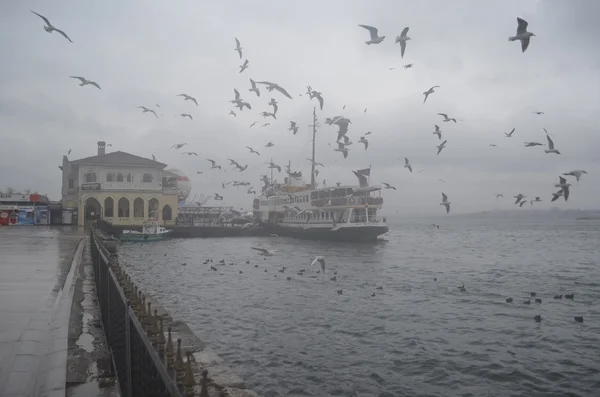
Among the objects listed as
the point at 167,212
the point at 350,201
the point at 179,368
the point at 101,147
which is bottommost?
the point at 179,368

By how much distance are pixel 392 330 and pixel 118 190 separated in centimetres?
4747

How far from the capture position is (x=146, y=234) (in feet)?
156

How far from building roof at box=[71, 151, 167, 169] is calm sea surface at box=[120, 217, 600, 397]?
32.8 metres

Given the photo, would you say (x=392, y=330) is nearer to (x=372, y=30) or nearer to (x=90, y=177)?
(x=372, y=30)

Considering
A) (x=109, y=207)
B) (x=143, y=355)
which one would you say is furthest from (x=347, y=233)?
(x=143, y=355)

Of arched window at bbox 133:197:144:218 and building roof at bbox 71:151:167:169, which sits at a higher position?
building roof at bbox 71:151:167:169

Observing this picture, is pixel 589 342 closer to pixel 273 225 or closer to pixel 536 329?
pixel 536 329

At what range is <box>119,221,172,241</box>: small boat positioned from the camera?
47.3m

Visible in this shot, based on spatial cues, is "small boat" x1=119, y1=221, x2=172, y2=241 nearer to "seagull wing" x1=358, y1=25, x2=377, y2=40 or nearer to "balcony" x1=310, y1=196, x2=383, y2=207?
"balcony" x1=310, y1=196, x2=383, y2=207

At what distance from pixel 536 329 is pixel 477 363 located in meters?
4.01

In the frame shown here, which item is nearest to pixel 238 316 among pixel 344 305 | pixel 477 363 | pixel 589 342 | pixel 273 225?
pixel 344 305

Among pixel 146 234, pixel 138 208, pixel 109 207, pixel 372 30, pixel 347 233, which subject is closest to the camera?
pixel 372 30

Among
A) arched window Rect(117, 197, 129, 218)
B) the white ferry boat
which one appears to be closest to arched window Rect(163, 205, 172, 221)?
arched window Rect(117, 197, 129, 218)

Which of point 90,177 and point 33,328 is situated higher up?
point 90,177
